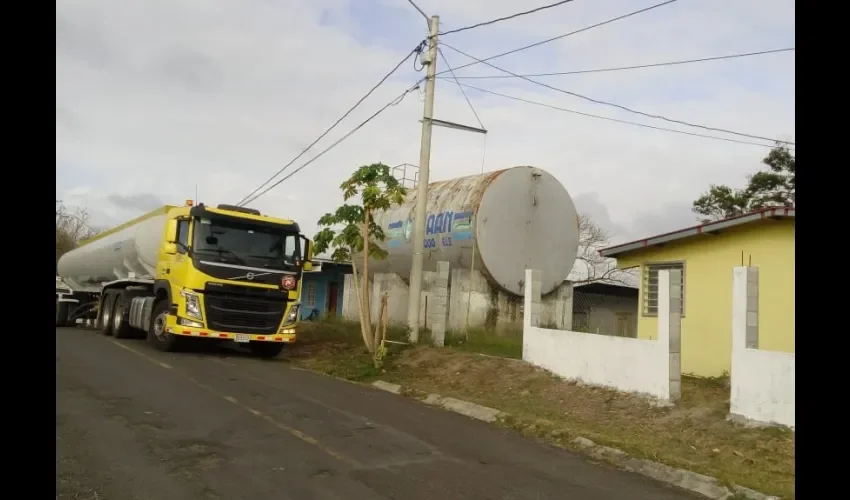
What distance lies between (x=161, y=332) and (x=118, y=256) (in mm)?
5297

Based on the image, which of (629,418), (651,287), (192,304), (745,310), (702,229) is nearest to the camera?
(745,310)

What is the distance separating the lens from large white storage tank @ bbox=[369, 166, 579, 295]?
18.0 meters

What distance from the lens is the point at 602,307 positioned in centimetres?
2311

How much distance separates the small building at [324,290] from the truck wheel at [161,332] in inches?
495

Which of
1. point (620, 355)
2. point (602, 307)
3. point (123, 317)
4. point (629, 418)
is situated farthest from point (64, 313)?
point (629, 418)

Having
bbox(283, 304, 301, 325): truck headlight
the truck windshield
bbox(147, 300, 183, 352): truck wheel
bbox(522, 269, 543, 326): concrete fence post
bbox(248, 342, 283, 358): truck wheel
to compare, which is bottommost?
bbox(248, 342, 283, 358): truck wheel

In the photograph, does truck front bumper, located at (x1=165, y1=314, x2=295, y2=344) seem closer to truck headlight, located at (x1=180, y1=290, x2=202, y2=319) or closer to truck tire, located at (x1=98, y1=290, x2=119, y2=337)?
truck headlight, located at (x1=180, y1=290, x2=202, y2=319)

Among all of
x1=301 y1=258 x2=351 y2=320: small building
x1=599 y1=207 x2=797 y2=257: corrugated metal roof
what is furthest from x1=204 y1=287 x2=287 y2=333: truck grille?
x1=301 y1=258 x2=351 y2=320: small building

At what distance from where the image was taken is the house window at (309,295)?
31.4 m

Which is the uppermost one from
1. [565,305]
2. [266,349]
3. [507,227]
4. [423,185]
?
[423,185]

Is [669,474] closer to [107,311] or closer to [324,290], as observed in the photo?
[107,311]

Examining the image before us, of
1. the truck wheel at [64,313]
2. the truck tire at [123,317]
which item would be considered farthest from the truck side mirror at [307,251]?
the truck wheel at [64,313]

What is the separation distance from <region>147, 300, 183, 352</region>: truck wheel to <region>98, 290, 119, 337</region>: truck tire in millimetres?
4130

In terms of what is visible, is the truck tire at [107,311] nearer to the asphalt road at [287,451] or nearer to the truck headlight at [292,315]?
the truck headlight at [292,315]
